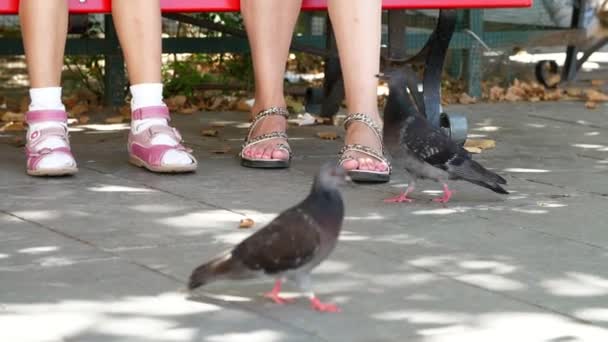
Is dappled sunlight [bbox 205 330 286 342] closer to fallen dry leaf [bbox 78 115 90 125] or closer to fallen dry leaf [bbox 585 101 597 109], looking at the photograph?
fallen dry leaf [bbox 78 115 90 125]

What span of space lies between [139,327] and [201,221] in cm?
121

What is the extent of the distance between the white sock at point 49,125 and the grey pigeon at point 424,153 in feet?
3.99

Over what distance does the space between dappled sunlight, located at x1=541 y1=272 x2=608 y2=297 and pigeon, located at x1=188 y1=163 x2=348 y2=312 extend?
2.29 ft

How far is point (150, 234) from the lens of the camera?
430 cm

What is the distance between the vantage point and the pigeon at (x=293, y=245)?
3.33 m

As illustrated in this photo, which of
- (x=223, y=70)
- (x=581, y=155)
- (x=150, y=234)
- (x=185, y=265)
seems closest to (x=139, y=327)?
(x=185, y=265)

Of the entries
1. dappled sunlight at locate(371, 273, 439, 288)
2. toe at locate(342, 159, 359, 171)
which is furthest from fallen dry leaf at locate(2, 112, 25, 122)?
dappled sunlight at locate(371, 273, 439, 288)

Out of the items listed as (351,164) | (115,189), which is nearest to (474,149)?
(351,164)

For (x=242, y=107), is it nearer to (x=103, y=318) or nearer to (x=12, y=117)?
(x=12, y=117)

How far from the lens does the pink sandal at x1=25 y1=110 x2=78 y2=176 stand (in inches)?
202

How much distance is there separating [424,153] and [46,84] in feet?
4.85

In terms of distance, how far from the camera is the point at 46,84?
5.19 m

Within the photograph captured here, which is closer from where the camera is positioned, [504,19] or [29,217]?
[29,217]

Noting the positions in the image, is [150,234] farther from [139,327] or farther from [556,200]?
[556,200]
